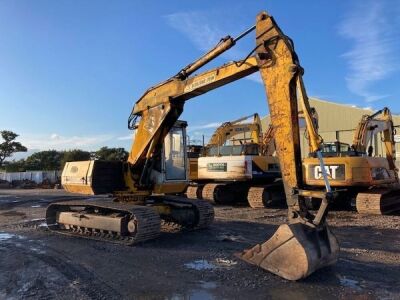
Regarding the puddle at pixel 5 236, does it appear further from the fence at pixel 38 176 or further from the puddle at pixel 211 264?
the fence at pixel 38 176

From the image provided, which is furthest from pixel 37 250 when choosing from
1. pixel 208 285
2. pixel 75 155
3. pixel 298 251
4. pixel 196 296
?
pixel 75 155

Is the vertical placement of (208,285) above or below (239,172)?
below

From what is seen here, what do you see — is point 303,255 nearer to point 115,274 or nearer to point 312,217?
point 312,217

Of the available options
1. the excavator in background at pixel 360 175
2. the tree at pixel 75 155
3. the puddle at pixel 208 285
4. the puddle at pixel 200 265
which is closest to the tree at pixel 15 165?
the tree at pixel 75 155

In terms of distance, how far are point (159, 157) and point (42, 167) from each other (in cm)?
5520

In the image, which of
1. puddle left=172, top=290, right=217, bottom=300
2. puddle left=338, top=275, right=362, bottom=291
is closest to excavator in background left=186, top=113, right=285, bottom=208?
puddle left=338, top=275, right=362, bottom=291

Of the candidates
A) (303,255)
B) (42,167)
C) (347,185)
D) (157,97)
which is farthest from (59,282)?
(42,167)

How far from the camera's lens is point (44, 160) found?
63.5 meters

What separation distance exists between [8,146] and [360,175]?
59316 millimetres

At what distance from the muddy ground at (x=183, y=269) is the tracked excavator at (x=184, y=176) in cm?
36

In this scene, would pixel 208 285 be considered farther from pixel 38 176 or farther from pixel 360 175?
pixel 38 176

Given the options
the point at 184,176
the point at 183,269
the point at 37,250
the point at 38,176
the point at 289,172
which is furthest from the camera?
the point at 38,176

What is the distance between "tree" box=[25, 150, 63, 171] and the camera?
62.1 meters

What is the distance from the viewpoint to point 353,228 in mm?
11414
